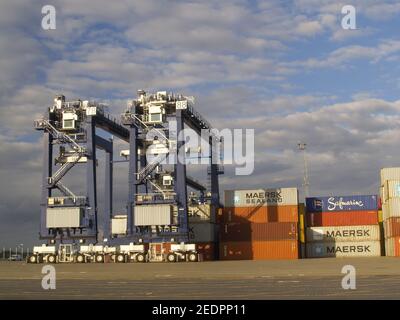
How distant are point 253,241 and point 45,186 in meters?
28.2

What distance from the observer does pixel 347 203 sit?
7756 centimetres

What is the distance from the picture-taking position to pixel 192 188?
301ft

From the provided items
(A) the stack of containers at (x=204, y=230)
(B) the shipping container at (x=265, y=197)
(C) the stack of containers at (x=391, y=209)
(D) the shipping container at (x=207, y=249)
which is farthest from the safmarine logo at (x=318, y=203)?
(D) the shipping container at (x=207, y=249)

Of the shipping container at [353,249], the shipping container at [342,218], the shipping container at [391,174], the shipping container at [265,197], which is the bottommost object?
the shipping container at [353,249]

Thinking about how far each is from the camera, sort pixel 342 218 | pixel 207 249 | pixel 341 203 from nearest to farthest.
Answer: pixel 207 249 < pixel 342 218 < pixel 341 203

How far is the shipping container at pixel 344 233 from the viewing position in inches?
3004

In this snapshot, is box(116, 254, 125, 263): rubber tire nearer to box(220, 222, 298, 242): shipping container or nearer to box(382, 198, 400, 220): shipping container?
box(220, 222, 298, 242): shipping container

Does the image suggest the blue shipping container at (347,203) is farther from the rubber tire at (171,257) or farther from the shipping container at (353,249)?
the rubber tire at (171,257)

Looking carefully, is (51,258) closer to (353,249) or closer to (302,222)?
(302,222)

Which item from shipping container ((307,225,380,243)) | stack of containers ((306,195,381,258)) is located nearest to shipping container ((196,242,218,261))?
stack of containers ((306,195,381,258))

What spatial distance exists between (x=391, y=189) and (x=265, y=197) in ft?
54.4

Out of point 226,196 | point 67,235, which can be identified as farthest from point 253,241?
point 67,235

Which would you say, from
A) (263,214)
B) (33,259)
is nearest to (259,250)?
(263,214)

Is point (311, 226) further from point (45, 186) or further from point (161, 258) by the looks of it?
point (45, 186)
